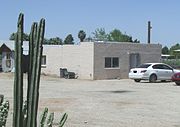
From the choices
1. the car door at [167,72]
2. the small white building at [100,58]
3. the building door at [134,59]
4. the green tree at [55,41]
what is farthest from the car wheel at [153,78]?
the green tree at [55,41]

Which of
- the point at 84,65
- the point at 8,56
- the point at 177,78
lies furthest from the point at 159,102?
the point at 8,56

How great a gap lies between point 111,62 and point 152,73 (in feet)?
19.6

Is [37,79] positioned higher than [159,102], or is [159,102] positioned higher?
[37,79]

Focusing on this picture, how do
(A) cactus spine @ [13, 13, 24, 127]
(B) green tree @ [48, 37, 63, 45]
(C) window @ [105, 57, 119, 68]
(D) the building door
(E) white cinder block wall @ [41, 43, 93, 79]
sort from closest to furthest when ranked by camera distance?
1. (A) cactus spine @ [13, 13, 24, 127]
2. (E) white cinder block wall @ [41, 43, 93, 79]
3. (C) window @ [105, 57, 119, 68]
4. (D) the building door
5. (B) green tree @ [48, 37, 63, 45]

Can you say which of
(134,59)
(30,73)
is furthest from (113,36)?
(30,73)

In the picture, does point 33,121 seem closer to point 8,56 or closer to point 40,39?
point 40,39

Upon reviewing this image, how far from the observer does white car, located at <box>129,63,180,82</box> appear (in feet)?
114

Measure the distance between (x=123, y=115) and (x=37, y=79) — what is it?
8.99m

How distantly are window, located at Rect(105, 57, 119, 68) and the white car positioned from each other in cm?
466

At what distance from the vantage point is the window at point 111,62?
1576 inches

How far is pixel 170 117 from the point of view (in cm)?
1430

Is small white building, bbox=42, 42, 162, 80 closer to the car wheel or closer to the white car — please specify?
the white car

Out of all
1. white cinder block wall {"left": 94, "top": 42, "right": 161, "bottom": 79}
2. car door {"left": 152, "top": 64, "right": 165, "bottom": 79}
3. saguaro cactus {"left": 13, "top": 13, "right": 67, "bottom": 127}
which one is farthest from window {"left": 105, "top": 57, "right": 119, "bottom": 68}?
saguaro cactus {"left": 13, "top": 13, "right": 67, "bottom": 127}

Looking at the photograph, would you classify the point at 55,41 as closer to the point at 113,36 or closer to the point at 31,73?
the point at 113,36
